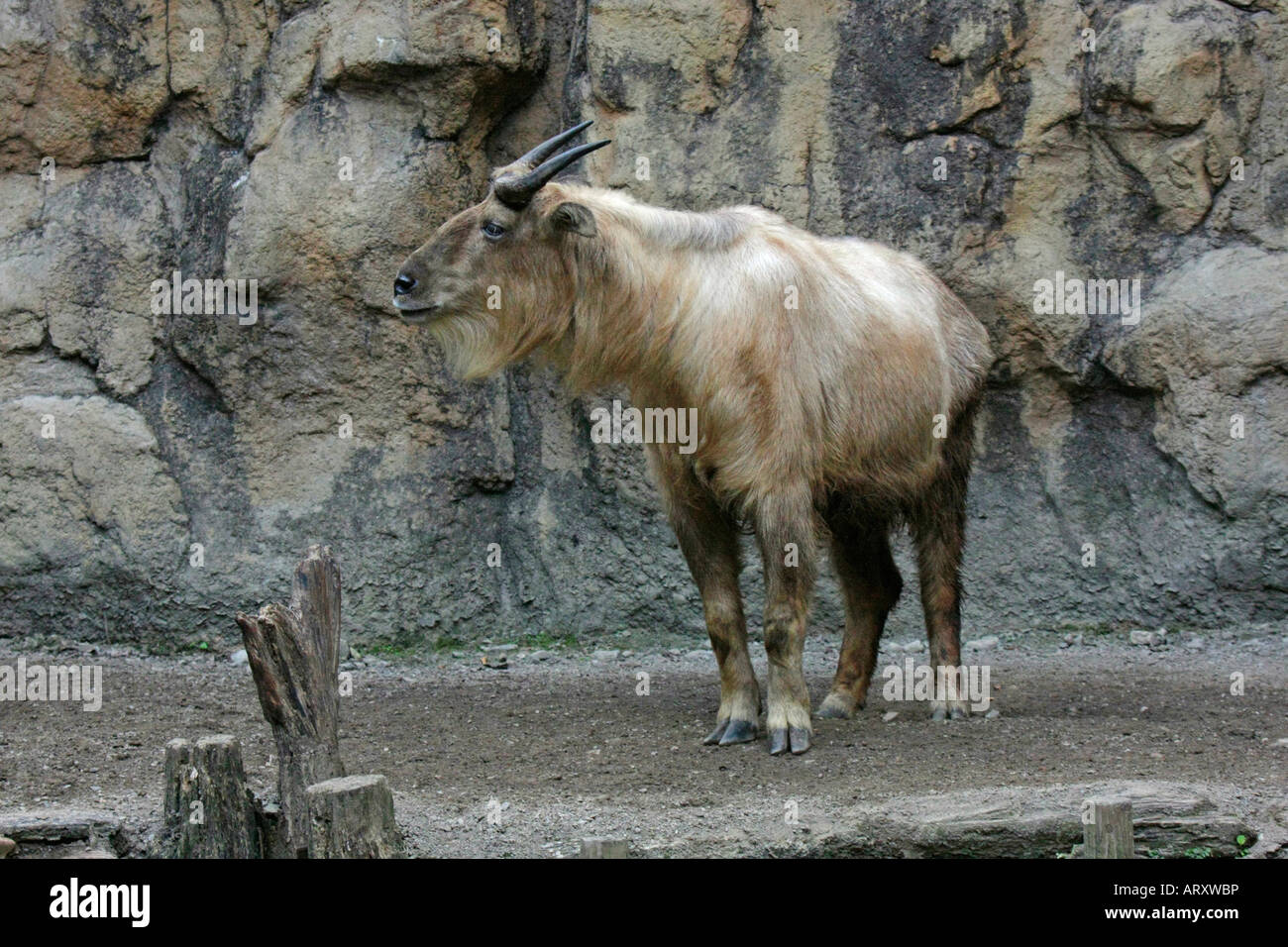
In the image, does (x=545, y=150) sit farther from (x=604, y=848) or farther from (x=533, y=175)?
(x=604, y=848)

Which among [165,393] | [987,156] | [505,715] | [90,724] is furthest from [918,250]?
[90,724]

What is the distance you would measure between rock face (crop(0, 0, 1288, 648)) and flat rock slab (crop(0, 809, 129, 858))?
329 centimetres

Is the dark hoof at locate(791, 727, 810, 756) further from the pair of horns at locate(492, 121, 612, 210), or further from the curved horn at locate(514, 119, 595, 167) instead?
the curved horn at locate(514, 119, 595, 167)

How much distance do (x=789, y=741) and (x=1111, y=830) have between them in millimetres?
1962

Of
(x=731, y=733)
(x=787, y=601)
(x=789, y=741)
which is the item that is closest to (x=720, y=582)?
(x=787, y=601)

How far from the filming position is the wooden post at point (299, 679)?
14.7ft

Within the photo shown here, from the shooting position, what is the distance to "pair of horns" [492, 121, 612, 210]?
Answer: 233 inches

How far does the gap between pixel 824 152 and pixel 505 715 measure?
11.7ft

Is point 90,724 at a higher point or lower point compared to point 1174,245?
lower

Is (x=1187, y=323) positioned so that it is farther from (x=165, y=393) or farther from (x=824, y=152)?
(x=165, y=393)

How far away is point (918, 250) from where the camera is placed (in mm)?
8148

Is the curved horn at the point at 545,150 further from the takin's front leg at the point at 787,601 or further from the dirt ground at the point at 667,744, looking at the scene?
the dirt ground at the point at 667,744

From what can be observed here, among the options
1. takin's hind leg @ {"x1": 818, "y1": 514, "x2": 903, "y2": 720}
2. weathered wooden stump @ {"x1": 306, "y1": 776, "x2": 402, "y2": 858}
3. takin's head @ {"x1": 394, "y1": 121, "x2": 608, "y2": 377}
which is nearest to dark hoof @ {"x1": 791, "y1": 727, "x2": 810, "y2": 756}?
takin's hind leg @ {"x1": 818, "y1": 514, "x2": 903, "y2": 720}

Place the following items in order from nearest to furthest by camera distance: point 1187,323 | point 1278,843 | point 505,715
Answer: point 1278,843 → point 505,715 → point 1187,323
